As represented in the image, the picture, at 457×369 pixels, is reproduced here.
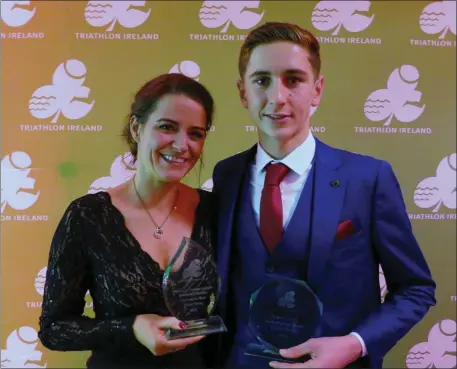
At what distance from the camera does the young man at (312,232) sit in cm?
121

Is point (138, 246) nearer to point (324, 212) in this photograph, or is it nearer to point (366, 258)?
point (324, 212)

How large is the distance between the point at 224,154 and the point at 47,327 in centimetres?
77

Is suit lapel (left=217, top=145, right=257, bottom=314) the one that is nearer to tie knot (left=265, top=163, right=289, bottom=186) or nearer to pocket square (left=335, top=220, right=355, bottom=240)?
tie knot (left=265, top=163, right=289, bottom=186)

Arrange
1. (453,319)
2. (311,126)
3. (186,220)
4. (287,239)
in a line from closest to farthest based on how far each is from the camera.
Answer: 1. (287,239)
2. (186,220)
3. (311,126)
4. (453,319)

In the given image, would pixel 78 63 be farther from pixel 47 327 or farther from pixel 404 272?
pixel 404 272

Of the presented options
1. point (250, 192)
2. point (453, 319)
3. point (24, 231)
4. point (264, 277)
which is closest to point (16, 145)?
point (24, 231)

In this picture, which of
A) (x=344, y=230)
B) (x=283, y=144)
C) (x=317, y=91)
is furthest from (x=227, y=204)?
(x=317, y=91)

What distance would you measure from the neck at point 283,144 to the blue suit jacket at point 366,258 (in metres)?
0.09

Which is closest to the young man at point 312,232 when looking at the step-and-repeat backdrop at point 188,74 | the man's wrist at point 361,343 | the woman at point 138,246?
the man's wrist at point 361,343

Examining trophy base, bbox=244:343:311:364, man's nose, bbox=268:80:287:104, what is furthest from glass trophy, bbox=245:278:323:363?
man's nose, bbox=268:80:287:104

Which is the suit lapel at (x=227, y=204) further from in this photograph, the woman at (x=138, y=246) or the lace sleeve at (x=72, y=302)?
the lace sleeve at (x=72, y=302)

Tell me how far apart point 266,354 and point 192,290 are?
0.29m

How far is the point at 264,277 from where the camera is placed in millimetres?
1231

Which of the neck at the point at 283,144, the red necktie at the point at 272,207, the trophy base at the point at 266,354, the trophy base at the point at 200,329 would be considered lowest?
the trophy base at the point at 266,354
